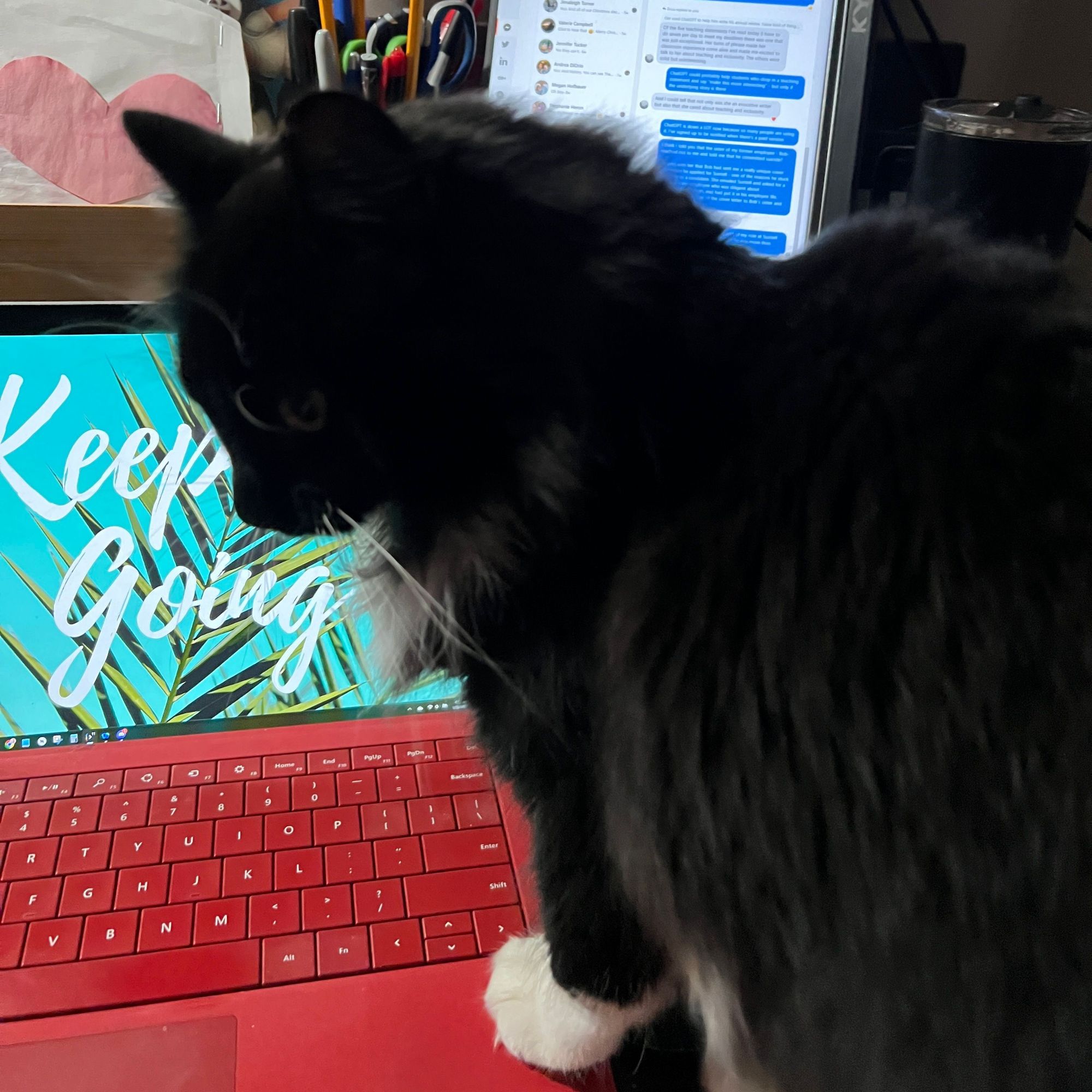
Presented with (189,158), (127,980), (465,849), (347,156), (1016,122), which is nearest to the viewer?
(347,156)

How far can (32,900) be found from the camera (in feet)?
2.08

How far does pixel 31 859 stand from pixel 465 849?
33cm

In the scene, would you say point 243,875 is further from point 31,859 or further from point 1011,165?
point 1011,165

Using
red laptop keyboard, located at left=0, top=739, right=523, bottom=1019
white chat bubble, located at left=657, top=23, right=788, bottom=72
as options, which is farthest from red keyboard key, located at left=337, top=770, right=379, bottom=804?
white chat bubble, located at left=657, top=23, right=788, bottom=72

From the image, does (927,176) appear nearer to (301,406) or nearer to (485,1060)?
(301,406)

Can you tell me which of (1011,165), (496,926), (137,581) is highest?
(1011,165)

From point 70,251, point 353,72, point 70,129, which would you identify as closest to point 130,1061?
point 70,251

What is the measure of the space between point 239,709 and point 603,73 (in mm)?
773

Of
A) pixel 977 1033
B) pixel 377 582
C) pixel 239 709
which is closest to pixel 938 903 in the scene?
pixel 977 1033

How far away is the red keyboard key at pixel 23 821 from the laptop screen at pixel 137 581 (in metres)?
0.07

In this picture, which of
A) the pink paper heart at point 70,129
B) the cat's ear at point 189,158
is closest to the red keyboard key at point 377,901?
the cat's ear at point 189,158

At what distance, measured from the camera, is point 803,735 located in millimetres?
442

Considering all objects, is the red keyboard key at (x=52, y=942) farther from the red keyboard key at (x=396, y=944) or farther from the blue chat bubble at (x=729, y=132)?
the blue chat bubble at (x=729, y=132)

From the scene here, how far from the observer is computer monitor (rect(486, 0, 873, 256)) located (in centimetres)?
92
